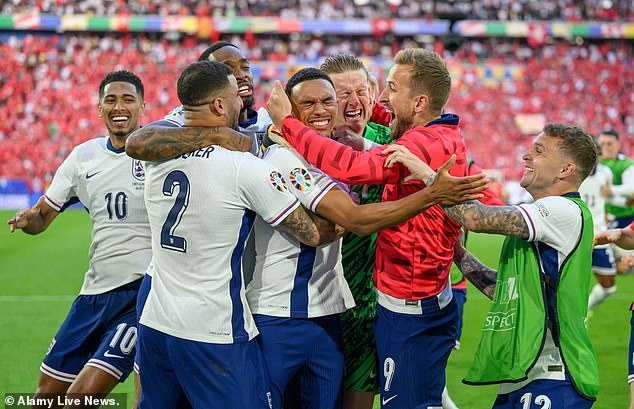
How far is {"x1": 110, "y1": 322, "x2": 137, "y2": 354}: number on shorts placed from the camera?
507 centimetres

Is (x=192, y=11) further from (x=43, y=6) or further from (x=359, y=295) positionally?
(x=359, y=295)

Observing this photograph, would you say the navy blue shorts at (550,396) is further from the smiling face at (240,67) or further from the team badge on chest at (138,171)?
the team badge on chest at (138,171)

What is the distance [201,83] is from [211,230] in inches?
28.0

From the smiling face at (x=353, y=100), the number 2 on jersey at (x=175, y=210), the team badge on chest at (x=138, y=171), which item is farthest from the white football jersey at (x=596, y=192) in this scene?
the number 2 on jersey at (x=175, y=210)

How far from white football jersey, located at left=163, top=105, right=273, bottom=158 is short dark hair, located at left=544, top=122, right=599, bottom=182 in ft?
5.21

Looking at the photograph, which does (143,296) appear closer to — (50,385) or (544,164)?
(50,385)

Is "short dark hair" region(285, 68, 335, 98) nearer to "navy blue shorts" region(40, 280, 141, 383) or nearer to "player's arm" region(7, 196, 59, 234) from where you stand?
"navy blue shorts" region(40, 280, 141, 383)

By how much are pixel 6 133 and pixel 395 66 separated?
33437 millimetres

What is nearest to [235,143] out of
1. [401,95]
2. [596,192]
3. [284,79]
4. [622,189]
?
[401,95]

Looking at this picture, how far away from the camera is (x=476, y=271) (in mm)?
4609

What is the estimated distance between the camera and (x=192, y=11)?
4194 cm

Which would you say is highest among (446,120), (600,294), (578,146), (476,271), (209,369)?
(446,120)

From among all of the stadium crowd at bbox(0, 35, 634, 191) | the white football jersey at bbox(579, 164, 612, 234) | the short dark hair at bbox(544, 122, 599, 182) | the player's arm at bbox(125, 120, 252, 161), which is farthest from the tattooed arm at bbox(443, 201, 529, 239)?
the stadium crowd at bbox(0, 35, 634, 191)

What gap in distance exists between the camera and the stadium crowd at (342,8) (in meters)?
40.7
